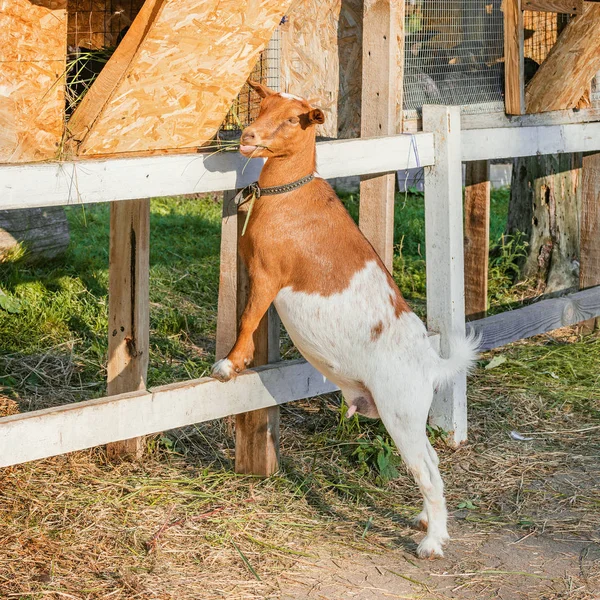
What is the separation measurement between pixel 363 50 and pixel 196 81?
129 cm

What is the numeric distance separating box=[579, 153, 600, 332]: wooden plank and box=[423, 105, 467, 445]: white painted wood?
221 centimetres

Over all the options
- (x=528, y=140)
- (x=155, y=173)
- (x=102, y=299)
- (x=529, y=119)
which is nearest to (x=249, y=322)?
(x=155, y=173)

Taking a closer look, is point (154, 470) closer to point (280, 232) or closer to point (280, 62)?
point (280, 232)

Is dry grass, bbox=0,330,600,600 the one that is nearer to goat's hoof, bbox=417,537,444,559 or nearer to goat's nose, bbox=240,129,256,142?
goat's hoof, bbox=417,537,444,559

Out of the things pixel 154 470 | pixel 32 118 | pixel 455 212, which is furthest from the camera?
pixel 455 212

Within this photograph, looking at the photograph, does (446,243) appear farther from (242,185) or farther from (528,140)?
(242,185)

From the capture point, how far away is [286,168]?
370 centimetres

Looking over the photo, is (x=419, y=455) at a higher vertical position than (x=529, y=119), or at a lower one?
lower

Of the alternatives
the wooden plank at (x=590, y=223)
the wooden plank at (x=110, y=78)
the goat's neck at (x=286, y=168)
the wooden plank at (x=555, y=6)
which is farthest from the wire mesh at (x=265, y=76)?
the wooden plank at (x=590, y=223)

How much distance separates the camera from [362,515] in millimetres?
4109

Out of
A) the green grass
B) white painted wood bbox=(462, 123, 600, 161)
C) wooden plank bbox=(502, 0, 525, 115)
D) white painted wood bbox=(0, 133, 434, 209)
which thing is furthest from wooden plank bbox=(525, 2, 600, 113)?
white painted wood bbox=(0, 133, 434, 209)

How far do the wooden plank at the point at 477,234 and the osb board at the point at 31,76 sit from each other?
11.2ft

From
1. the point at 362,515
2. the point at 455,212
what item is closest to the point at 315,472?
the point at 362,515

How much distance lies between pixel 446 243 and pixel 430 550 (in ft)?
5.48
